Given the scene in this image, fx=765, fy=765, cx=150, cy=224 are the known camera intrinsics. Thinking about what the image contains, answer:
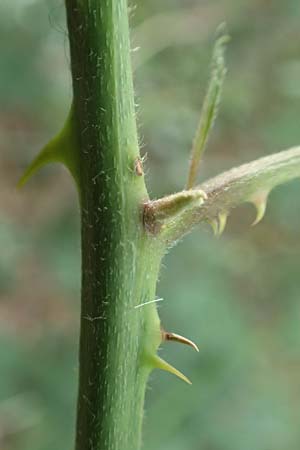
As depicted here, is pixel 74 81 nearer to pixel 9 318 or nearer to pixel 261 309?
pixel 261 309

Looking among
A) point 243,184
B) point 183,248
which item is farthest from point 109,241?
point 183,248

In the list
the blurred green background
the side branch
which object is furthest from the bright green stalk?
the blurred green background

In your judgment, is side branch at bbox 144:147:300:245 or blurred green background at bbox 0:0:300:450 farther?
blurred green background at bbox 0:0:300:450

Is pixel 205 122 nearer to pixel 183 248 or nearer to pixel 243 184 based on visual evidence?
pixel 243 184

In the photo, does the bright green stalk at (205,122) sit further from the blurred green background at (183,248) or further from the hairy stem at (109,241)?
the blurred green background at (183,248)

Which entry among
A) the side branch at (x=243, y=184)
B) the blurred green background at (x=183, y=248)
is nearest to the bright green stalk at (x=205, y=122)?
the side branch at (x=243, y=184)

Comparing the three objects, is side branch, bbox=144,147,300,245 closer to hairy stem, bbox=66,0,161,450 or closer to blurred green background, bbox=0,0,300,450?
hairy stem, bbox=66,0,161,450

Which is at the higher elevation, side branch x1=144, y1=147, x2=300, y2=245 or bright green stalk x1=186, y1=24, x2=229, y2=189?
bright green stalk x1=186, y1=24, x2=229, y2=189

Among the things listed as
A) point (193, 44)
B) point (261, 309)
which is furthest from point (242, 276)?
point (193, 44)

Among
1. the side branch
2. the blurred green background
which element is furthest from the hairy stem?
the blurred green background
